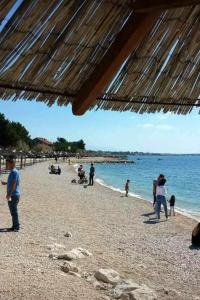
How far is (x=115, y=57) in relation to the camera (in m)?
2.79

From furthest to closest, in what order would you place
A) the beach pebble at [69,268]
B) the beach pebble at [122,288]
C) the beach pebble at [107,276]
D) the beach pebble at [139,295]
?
1. the beach pebble at [69,268]
2. the beach pebble at [107,276]
3. the beach pebble at [122,288]
4. the beach pebble at [139,295]

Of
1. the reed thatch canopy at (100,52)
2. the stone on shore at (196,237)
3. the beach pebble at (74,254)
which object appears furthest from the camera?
the stone on shore at (196,237)

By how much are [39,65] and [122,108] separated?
33.7 inches

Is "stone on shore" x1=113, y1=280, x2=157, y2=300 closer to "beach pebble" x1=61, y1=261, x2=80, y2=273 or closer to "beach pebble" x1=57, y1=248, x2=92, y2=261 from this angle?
"beach pebble" x1=61, y1=261, x2=80, y2=273

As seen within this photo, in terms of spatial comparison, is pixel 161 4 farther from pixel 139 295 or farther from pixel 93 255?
pixel 93 255

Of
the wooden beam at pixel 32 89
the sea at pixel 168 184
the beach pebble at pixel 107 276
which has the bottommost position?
the sea at pixel 168 184

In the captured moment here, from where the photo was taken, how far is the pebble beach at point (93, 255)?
5547mm

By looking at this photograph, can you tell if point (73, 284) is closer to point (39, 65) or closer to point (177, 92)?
point (177, 92)

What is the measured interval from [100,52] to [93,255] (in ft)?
18.2

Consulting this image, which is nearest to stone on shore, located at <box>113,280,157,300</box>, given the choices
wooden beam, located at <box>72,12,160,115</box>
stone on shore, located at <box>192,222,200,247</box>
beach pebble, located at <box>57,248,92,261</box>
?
beach pebble, located at <box>57,248,92,261</box>

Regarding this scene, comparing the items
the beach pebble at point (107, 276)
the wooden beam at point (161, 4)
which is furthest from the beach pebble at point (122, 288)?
the wooden beam at point (161, 4)

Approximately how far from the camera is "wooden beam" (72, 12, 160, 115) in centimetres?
268

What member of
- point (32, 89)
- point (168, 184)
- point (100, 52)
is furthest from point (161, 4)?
point (168, 184)

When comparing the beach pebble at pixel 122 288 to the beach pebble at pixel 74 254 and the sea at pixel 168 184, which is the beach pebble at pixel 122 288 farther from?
the sea at pixel 168 184
